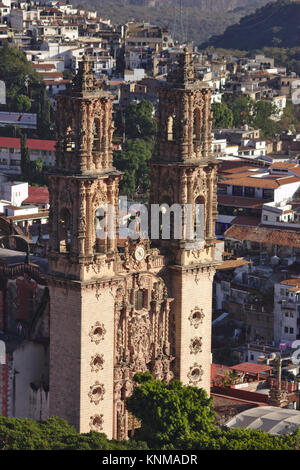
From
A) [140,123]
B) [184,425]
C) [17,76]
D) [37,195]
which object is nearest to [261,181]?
[37,195]

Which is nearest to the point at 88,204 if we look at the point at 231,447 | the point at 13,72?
the point at 231,447

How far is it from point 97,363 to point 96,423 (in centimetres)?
229

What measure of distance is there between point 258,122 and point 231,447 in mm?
99380

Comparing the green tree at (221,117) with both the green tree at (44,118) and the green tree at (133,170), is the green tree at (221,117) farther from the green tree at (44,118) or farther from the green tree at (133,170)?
the green tree at (133,170)

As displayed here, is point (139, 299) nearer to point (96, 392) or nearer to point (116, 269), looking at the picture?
point (116, 269)

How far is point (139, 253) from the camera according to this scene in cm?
6097

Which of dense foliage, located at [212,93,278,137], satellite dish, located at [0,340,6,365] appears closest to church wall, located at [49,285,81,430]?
satellite dish, located at [0,340,6,365]

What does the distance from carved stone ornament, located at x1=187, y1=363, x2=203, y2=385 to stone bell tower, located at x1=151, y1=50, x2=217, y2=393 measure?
12 millimetres

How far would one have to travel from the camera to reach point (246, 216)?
110m

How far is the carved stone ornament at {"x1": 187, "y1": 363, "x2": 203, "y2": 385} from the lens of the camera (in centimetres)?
6297

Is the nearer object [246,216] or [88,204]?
[88,204]

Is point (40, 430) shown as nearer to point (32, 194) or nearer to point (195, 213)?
point (195, 213)

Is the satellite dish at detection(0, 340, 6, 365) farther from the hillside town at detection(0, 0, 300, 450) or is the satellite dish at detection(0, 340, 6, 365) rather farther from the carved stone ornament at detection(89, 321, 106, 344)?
the carved stone ornament at detection(89, 321, 106, 344)

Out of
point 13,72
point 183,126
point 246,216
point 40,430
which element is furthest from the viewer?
point 13,72
